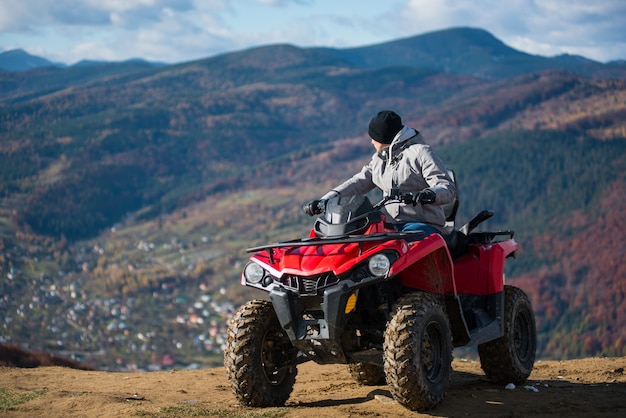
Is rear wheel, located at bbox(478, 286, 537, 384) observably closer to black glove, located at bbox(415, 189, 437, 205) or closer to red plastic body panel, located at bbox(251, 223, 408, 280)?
black glove, located at bbox(415, 189, 437, 205)

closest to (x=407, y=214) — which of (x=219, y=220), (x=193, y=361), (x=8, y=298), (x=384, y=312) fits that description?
(x=384, y=312)

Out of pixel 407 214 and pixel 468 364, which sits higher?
pixel 407 214

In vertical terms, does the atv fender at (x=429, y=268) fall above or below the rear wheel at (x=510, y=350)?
above

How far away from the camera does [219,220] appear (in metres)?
197

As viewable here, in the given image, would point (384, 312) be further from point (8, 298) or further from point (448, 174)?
point (8, 298)

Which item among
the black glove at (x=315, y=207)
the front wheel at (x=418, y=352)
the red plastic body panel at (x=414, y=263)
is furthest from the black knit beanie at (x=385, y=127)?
the front wheel at (x=418, y=352)

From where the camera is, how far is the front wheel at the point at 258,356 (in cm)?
867

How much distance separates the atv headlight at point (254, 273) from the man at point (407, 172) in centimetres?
107

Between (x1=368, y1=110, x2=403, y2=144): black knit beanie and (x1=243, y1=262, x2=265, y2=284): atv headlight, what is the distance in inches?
74.6

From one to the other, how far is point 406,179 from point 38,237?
18965 cm

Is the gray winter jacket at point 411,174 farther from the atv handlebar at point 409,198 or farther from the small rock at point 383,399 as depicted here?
the small rock at point 383,399

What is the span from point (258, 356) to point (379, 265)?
Result: 1602 millimetres

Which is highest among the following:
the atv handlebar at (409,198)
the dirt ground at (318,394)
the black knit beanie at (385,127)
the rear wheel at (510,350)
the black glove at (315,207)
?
the black knit beanie at (385,127)

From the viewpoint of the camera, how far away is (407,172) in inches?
368
